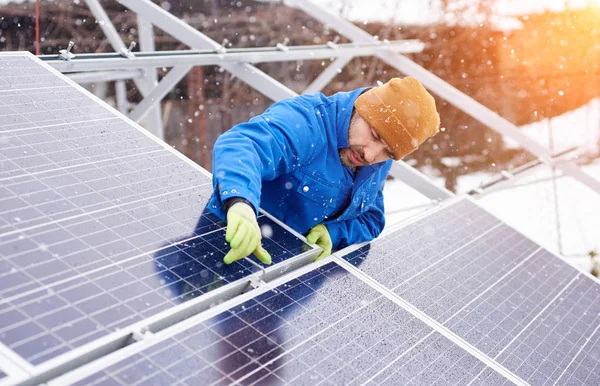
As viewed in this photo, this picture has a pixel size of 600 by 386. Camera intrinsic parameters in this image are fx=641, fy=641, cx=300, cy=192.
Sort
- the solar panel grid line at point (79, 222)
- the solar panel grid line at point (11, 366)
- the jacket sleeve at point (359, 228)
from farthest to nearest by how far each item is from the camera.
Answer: the jacket sleeve at point (359, 228)
the solar panel grid line at point (79, 222)
the solar panel grid line at point (11, 366)

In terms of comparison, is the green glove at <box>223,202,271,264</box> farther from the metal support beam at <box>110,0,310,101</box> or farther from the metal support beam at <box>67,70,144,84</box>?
the metal support beam at <box>67,70,144,84</box>

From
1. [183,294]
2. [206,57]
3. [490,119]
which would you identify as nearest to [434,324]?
[183,294]

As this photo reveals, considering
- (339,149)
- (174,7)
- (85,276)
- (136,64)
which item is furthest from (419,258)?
(174,7)

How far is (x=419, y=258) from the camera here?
8.12ft

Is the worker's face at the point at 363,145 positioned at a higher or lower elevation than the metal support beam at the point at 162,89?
higher

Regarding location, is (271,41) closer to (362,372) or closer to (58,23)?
(58,23)

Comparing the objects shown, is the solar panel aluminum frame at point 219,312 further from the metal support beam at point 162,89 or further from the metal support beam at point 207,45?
the metal support beam at point 162,89

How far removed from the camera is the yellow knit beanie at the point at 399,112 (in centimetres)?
210

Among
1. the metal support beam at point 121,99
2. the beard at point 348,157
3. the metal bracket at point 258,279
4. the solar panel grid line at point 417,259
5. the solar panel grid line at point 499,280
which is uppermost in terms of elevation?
the beard at point 348,157

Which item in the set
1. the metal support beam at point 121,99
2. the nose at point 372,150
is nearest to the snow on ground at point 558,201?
the metal support beam at point 121,99

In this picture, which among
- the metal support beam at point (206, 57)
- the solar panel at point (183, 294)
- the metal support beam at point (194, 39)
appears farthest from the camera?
the metal support beam at point (194, 39)

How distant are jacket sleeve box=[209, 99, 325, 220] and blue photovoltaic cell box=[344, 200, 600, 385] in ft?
1.44

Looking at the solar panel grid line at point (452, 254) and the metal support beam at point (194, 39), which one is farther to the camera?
the metal support beam at point (194, 39)

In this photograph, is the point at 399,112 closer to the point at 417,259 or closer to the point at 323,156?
the point at 323,156
